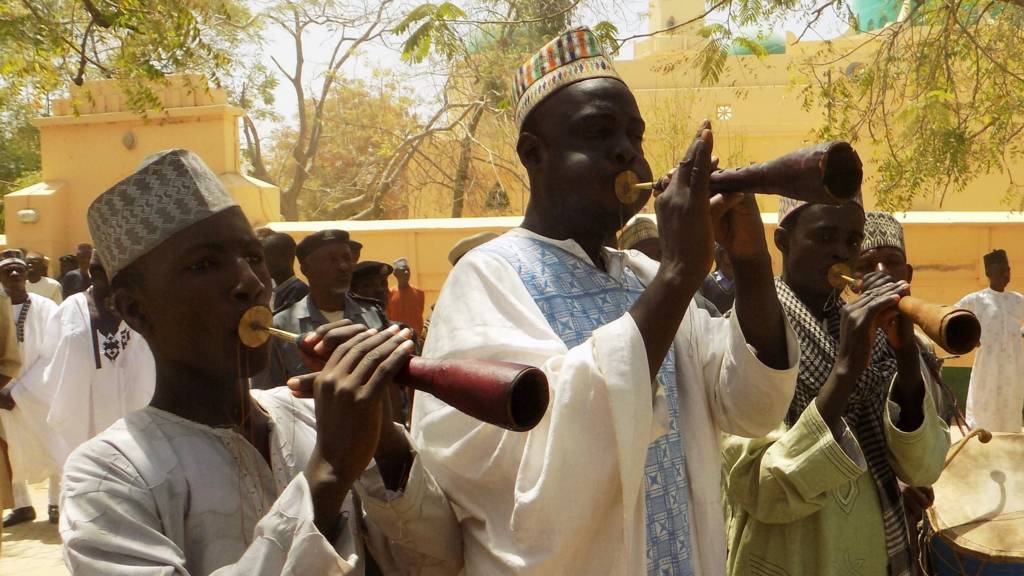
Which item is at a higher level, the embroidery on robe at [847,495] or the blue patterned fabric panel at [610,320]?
the blue patterned fabric panel at [610,320]

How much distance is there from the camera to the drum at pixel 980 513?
3.91 m

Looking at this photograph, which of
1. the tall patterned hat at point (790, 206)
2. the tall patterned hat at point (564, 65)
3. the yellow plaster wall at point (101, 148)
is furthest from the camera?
the yellow plaster wall at point (101, 148)

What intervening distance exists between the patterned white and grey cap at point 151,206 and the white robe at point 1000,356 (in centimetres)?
1000

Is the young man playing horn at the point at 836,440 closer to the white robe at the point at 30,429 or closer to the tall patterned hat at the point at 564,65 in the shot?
the tall patterned hat at the point at 564,65

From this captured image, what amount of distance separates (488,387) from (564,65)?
1.39 m

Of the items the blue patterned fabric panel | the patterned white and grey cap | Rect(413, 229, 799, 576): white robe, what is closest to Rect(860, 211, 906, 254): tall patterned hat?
the blue patterned fabric panel

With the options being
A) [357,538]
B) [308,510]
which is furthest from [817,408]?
[308,510]

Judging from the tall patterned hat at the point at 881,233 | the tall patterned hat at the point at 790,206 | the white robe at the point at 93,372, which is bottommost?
the white robe at the point at 93,372

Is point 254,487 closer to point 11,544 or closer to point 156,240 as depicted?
point 156,240

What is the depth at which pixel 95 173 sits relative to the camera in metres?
18.6

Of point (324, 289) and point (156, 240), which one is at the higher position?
point (156, 240)

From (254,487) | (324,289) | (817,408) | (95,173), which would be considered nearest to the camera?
(254,487)

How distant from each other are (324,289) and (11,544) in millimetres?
3711

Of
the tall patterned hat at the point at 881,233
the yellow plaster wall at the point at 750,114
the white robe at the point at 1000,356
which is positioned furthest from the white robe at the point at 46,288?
the yellow plaster wall at the point at 750,114
